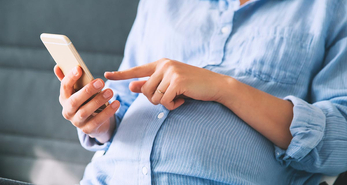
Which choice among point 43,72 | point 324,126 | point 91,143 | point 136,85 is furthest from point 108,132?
point 43,72

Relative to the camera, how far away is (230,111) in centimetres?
74

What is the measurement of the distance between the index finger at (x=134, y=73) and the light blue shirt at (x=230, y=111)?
102 mm

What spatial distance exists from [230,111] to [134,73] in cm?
26

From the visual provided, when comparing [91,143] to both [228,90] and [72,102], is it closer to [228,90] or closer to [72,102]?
[72,102]

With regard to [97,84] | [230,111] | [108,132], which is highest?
[97,84]

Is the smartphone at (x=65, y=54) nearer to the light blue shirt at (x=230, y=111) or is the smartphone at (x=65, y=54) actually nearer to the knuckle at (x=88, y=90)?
the knuckle at (x=88, y=90)

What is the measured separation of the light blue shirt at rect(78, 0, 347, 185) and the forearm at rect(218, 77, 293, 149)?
0.09 ft

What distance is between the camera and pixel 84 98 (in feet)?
2.14

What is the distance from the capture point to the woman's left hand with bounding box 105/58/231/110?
670 millimetres

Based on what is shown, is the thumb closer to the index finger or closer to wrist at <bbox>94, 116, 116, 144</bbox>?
the index finger

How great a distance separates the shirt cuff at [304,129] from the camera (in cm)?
67

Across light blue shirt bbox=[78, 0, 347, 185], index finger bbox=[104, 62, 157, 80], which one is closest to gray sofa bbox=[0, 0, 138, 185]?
light blue shirt bbox=[78, 0, 347, 185]

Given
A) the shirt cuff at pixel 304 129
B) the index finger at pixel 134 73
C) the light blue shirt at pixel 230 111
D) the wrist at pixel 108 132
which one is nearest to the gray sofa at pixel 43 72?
the light blue shirt at pixel 230 111

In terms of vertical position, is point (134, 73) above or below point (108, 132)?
above
